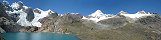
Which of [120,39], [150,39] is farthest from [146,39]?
[120,39]

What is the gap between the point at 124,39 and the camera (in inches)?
7844

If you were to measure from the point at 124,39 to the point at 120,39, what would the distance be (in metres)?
2.42

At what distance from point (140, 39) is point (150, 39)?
232 inches

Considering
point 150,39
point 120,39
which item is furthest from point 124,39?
point 150,39

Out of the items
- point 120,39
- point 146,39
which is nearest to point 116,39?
point 120,39

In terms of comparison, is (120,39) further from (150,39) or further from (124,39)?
(150,39)

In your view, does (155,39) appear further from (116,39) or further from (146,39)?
(116,39)

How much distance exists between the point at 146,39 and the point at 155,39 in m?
5.29

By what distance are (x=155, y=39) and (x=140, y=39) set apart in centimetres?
880

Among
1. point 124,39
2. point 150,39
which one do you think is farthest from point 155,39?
point 124,39

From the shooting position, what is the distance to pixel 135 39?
199250 mm

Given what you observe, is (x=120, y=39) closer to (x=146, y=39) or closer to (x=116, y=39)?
(x=116, y=39)

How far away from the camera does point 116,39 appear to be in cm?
19900

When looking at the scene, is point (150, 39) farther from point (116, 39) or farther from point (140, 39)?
point (116, 39)
